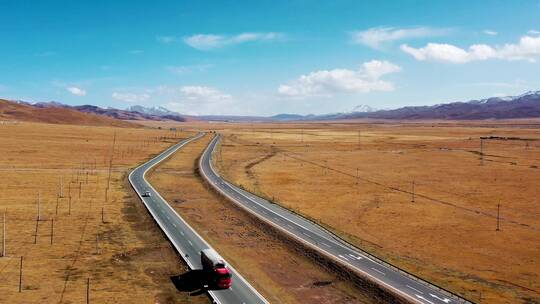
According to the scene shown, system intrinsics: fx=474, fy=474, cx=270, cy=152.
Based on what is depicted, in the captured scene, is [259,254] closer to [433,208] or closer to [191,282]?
[191,282]

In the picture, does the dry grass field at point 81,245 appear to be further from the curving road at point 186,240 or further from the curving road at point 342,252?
the curving road at point 342,252

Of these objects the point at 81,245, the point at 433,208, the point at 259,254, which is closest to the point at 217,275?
the point at 259,254

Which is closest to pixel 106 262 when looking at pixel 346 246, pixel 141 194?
pixel 346 246

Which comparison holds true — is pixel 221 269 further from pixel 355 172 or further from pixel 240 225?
pixel 355 172

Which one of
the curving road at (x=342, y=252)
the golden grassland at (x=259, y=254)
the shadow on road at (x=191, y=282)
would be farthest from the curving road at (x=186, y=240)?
the curving road at (x=342, y=252)

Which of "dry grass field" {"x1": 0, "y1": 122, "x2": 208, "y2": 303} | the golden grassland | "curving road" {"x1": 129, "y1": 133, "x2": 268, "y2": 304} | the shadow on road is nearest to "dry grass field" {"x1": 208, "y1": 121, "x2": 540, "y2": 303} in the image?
the golden grassland

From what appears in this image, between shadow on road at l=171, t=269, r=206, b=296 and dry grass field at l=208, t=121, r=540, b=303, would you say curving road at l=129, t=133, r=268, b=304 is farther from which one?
dry grass field at l=208, t=121, r=540, b=303
